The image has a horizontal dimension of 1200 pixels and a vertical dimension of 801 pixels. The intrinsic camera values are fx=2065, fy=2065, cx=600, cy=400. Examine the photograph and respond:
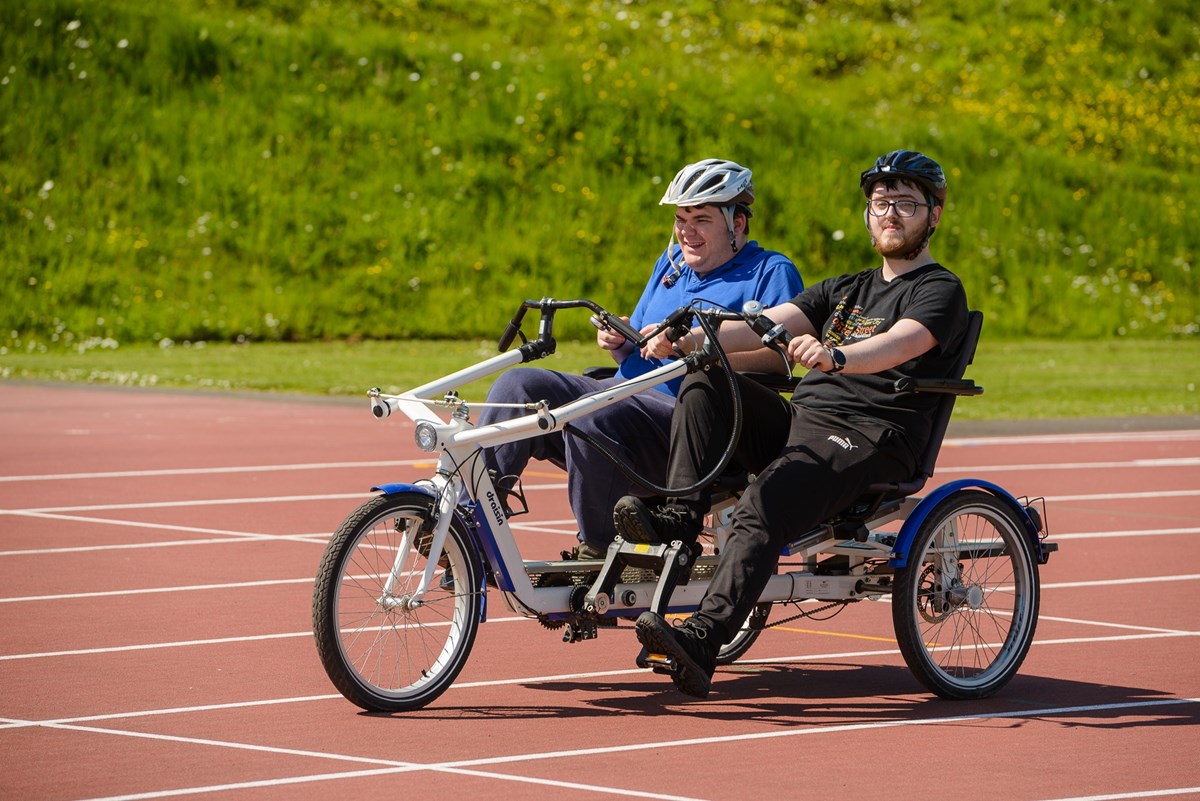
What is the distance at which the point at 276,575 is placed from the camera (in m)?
9.39

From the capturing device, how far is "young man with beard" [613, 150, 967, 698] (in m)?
6.39

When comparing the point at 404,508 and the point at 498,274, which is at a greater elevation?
the point at 404,508

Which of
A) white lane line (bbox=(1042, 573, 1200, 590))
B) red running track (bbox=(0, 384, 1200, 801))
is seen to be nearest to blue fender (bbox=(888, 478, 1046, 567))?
red running track (bbox=(0, 384, 1200, 801))

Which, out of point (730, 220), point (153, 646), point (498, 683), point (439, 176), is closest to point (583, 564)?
point (498, 683)

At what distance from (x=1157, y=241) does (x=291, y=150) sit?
14.1 m

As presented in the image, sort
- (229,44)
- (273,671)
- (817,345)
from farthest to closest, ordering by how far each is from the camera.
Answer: (229,44), (273,671), (817,345)

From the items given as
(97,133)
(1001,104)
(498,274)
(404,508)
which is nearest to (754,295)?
(404,508)

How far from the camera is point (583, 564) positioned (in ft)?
22.1

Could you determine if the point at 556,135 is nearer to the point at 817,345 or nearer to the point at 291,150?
the point at 291,150

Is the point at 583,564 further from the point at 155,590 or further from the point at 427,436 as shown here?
the point at 155,590

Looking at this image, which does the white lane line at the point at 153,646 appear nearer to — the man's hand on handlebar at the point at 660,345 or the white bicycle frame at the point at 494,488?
the white bicycle frame at the point at 494,488

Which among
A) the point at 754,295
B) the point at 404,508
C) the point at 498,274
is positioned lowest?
the point at 498,274

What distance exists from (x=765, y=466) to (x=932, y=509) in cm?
57

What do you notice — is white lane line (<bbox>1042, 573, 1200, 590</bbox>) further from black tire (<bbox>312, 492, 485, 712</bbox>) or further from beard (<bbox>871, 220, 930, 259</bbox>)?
black tire (<bbox>312, 492, 485, 712</bbox>)
